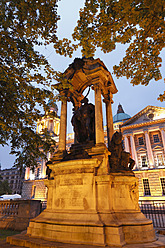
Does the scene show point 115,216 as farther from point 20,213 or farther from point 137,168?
point 137,168

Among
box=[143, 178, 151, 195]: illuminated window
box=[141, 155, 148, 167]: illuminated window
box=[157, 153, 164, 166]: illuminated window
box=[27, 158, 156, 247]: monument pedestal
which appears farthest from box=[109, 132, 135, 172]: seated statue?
box=[141, 155, 148, 167]: illuminated window

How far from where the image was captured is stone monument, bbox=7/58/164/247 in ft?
14.1

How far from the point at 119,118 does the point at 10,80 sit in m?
47.8

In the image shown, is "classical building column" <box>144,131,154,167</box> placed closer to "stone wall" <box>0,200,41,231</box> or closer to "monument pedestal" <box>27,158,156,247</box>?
"stone wall" <box>0,200,41,231</box>

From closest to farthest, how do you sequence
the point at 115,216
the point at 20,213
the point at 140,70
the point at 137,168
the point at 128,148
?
the point at 115,216 < the point at 140,70 < the point at 20,213 < the point at 137,168 < the point at 128,148

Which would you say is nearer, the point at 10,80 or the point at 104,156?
the point at 10,80

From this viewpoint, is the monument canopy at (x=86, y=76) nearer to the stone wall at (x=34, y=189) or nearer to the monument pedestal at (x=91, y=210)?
the monument pedestal at (x=91, y=210)

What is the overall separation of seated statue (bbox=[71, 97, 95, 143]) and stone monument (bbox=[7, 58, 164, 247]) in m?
0.36

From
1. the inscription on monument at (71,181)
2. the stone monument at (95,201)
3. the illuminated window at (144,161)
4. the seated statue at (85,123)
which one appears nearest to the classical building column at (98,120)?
the stone monument at (95,201)

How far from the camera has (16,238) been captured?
4.71 m

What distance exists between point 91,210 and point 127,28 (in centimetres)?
546

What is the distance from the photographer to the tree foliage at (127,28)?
156 inches

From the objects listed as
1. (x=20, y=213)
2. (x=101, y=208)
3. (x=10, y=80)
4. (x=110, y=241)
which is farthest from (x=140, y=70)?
(x=20, y=213)

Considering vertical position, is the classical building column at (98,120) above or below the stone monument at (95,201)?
above
